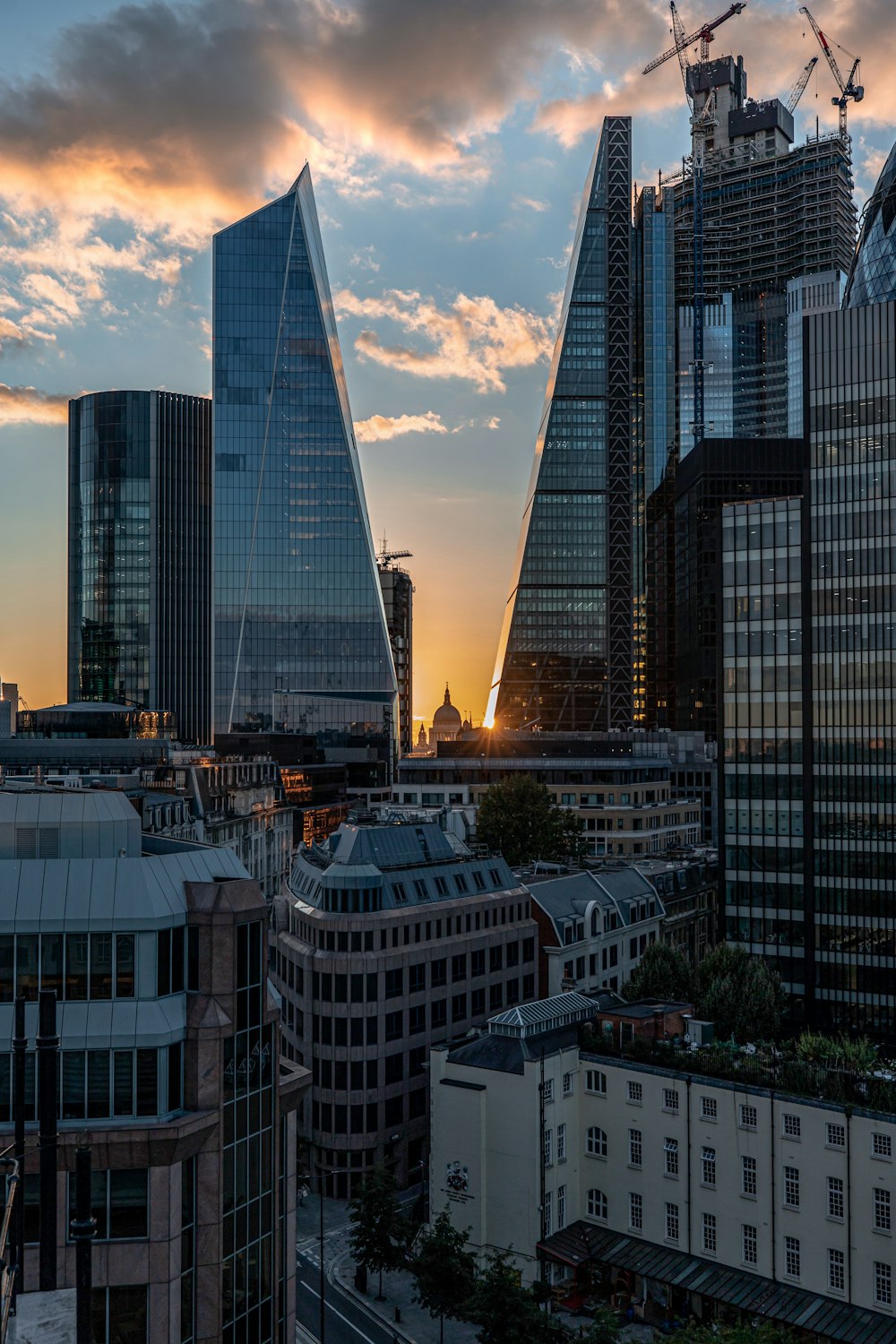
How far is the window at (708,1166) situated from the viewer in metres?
61.8

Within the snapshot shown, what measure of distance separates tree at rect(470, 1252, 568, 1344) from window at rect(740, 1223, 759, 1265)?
11767 mm

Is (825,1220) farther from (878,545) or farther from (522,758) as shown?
(522,758)

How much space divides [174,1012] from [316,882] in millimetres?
49258

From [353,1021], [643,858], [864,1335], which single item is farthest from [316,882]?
[643,858]

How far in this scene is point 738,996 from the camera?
88.6m

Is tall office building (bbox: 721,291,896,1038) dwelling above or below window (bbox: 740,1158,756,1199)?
above

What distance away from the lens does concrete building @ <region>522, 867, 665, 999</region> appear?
104 m

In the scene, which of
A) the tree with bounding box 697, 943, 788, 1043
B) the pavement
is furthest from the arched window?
the tree with bounding box 697, 943, 788, 1043

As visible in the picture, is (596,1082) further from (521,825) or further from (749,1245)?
(521,825)

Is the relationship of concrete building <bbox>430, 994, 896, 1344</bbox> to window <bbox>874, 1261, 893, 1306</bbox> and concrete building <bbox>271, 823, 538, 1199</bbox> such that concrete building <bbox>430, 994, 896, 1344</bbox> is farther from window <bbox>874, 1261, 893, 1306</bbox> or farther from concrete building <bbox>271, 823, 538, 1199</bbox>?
concrete building <bbox>271, 823, 538, 1199</bbox>

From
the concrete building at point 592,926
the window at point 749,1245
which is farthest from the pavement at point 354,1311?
the concrete building at point 592,926

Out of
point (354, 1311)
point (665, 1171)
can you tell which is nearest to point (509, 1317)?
point (665, 1171)

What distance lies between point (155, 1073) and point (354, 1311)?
32.5m

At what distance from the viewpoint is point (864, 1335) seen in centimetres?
5434
